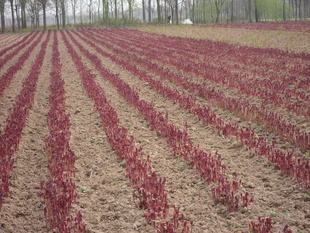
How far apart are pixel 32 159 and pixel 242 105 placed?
5.36 metres

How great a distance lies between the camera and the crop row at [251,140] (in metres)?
6.10

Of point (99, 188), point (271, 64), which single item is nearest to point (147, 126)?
point (99, 188)

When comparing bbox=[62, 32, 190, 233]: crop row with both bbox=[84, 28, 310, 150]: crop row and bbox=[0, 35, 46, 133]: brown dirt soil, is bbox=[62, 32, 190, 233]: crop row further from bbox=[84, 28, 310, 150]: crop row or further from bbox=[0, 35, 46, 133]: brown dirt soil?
bbox=[84, 28, 310, 150]: crop row

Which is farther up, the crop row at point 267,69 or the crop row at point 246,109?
the crop row at point 267,69

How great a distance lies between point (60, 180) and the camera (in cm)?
618

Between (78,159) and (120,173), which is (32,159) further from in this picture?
(120,173)

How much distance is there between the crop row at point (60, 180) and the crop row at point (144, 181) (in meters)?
0.85

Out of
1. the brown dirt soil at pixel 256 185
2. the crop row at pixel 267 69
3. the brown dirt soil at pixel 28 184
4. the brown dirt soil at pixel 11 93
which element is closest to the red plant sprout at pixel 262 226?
the brown dirt soil at pixel 256 185

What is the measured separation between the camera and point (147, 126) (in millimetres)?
9344

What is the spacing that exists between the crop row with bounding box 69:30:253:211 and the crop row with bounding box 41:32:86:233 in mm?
1858

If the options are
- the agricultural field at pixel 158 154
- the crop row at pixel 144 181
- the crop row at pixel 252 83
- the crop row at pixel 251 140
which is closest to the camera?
the crop row at pixel 144 181

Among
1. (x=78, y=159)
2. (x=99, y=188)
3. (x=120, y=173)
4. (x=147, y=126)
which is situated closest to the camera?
(x=99, y=188)

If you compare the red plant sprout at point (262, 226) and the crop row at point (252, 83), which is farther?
the crop row at point (252, 83)

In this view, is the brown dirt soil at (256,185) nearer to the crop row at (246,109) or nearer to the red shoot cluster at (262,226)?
the red shoot cluster at (262,226)
